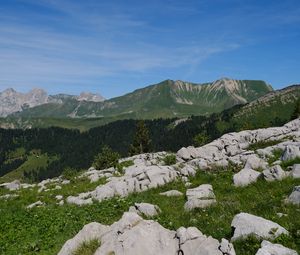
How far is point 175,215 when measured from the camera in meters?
16.6

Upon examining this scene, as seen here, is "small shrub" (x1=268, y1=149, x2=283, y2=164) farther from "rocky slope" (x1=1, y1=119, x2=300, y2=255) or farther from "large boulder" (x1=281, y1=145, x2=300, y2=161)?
"large boulder" (x1=281, y1=145, x2=300, y2=161)

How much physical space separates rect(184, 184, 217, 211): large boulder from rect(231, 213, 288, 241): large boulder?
17.0ft

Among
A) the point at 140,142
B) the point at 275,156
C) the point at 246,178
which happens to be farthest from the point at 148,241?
the point at 140,142

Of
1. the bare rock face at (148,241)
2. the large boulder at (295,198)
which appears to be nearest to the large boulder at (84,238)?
the bare rock face at (148,241)

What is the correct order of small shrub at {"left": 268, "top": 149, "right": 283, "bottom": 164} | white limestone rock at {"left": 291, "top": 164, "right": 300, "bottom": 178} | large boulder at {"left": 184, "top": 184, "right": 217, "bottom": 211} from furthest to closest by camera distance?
small shrub at {"left": 268, "top": 149, "right": 283, "bottom": 164} → white limestone rock at {"left": 291, "top": 164, "right": 300, "bottom": 178} → large boulder at {"left": 184, "top": 184, "right": 217, "bottom": 211}

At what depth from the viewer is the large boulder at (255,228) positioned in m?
11.2

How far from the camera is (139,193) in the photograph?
2472cm

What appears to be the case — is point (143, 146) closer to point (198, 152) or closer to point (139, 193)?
point (198, 152)

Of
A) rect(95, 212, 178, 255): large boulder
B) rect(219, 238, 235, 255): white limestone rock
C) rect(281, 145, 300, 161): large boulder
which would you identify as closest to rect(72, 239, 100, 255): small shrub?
rect(95, 212, 178, 255): large boulder

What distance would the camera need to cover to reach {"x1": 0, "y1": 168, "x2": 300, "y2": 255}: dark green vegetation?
13292 mm

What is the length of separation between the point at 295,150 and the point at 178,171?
926cm

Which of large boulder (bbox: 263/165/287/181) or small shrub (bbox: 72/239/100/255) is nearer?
small shrub (bbox: 72/239/100/255)

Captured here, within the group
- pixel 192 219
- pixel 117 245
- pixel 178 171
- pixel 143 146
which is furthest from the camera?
pixel 143 146

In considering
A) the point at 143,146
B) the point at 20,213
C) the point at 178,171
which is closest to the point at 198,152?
the point at 178,171
